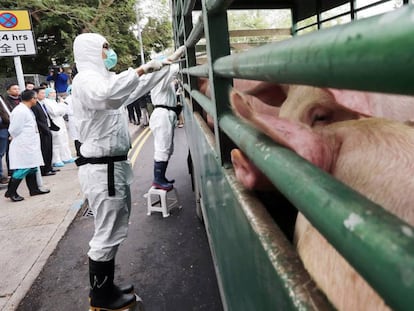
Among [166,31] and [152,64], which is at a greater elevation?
[166,31]

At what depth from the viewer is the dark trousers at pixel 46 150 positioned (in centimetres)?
877

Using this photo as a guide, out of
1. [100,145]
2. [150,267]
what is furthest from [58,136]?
[100,145]

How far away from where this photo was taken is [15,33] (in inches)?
274

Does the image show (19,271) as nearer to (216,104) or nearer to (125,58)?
(216,104)

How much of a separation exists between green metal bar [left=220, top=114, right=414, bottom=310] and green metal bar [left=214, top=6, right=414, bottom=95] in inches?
5.2

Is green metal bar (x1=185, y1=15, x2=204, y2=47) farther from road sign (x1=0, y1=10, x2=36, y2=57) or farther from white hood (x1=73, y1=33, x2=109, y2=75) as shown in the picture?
road sign (x1=0, y1=10, x2=36, y2=57)

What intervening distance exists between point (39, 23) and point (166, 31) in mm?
13689

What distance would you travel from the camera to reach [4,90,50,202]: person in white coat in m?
6.89

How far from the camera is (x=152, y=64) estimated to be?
3.79 metres

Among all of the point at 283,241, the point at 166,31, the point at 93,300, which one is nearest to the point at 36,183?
the point at 93,300

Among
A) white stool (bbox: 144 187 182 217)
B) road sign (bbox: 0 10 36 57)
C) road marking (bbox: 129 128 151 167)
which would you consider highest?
road sign (bbox: 0 10 36 57)

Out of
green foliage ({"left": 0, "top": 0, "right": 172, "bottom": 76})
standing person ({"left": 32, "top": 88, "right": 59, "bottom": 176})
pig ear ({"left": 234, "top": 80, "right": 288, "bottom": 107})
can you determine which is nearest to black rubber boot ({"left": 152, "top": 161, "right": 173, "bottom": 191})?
pig ear ({"left": 234, "top": 80, "right": 288, "bottom": 107})

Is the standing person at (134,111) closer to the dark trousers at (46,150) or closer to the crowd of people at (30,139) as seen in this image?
the crowd of people at (30,139)

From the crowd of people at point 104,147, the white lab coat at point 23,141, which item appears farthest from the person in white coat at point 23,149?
the crowd of people at point 104,147
